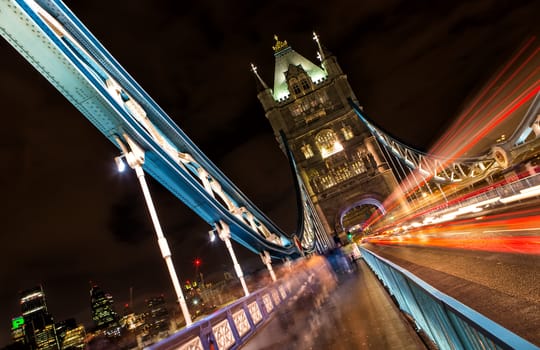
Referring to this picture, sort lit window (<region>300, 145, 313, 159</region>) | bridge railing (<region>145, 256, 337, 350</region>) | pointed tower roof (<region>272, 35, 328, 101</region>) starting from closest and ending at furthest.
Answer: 1. bridge railing (<region>145, 256, 337, 350</region>)
2. lit window (<region>300, 145, 313, 159</region>)
3. pointed tower roof (<region>272, 35, 328, 101</region>)

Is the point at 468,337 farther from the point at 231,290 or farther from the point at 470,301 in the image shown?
the point at 231,290

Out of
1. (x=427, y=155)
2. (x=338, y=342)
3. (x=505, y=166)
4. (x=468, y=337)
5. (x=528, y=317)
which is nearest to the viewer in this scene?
(x=468, y=337)

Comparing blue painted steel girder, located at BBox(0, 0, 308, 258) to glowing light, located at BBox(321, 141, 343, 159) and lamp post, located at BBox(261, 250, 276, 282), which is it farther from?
glowing light, located at BBox(321, 141, 343, 159)

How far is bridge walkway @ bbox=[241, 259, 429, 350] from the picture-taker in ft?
16.4

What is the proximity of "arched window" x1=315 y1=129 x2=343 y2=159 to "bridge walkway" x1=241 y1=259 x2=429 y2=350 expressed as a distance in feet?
146

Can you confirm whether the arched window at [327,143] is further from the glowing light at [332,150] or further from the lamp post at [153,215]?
the lamp post at [153,215]

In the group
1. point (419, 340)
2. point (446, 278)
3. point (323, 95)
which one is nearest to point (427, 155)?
point (323, 95)

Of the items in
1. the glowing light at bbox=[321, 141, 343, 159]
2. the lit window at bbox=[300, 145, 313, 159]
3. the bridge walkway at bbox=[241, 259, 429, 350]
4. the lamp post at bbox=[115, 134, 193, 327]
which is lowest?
the bridge walkway at bbox=[241, 259, 429, 350]

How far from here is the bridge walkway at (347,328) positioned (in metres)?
4.98

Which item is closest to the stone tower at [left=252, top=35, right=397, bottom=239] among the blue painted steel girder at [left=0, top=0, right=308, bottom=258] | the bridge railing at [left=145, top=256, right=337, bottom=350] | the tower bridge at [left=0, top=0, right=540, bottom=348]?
the tower bridge at [left=0, top=0, right=540, bottom=348]

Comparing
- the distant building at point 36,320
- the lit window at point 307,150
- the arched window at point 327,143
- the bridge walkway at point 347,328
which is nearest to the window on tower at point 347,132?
the arched window at point 327,143

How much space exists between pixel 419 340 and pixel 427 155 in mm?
39239

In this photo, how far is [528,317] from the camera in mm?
3719

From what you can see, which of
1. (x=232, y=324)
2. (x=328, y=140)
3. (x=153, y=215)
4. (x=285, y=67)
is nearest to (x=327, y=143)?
(x=328, y=140)
